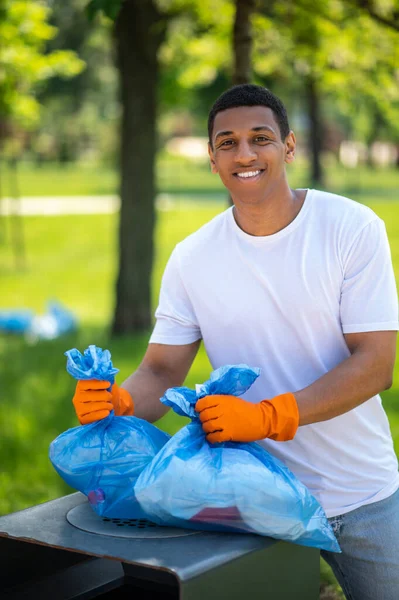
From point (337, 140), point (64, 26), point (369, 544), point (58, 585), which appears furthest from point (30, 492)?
point (337, 140)

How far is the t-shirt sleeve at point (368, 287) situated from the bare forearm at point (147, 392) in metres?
0.54

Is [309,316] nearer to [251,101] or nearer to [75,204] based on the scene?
[251,101]

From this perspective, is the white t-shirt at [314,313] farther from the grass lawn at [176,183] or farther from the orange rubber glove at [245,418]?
the grass lawn at [176,183]

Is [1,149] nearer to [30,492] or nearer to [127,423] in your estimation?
[30,492]

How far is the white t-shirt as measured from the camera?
2.36 meters

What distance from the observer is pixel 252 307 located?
8.02 ft

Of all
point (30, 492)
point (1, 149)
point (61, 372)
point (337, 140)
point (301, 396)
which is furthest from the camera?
point (337, 140)

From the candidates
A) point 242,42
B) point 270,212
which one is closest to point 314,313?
point 270,212

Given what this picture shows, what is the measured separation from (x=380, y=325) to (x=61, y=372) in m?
6.06

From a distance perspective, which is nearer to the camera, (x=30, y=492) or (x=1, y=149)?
(x=30, y=492)

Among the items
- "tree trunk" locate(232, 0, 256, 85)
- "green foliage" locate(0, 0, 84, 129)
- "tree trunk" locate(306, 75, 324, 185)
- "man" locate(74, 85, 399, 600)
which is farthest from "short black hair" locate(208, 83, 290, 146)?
"tree trunk" locate(306, 75, 324, 185)

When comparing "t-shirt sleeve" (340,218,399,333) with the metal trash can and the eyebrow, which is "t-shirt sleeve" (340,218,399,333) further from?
the metal trash can

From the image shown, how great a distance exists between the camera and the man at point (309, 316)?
2334 millimetres

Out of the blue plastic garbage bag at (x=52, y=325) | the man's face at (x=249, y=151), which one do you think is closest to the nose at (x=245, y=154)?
the man's face at (x=249, y=151)
